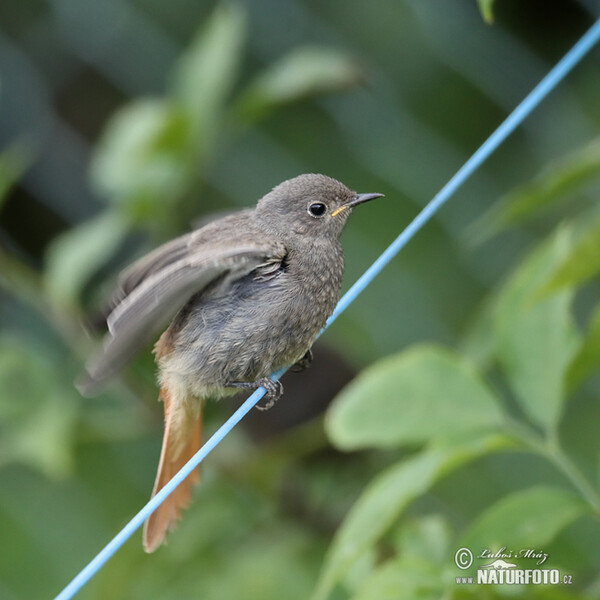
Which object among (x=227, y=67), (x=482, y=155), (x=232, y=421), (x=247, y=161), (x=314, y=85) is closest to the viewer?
(x=232, y=421)

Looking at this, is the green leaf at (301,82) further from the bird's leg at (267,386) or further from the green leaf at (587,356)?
the green leaf at (587,356)

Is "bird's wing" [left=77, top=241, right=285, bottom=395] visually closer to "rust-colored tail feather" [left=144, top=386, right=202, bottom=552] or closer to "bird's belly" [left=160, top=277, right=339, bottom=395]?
→ "bird's belly" [left=160, top=277, right=339, bottom=395]

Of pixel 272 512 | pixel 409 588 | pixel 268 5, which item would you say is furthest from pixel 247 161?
pixel 409 588

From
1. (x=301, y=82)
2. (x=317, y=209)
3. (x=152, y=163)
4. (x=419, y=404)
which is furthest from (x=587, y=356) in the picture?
(x=152, y=163)

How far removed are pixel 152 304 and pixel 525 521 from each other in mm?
674

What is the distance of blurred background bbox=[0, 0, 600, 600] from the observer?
239 centimetres

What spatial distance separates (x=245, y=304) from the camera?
2018mm

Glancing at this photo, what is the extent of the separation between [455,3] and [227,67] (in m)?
1.45

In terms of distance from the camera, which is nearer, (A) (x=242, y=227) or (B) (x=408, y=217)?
(A) (x=242, y=227)

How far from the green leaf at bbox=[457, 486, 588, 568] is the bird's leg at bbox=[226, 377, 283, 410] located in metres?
0.63

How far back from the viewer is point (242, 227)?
2.06 meters

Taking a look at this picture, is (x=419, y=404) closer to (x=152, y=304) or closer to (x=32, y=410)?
(x=152, y=304)

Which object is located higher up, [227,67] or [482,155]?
[482,155]

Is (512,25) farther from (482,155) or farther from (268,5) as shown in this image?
(482,155)
